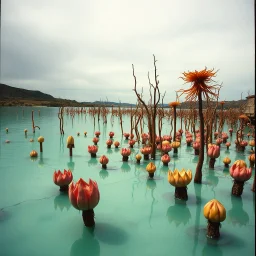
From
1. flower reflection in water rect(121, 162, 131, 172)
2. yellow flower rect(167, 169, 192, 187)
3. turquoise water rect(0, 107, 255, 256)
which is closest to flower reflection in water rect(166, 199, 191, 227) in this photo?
turquoise water rect(0, 107, 255, 256)

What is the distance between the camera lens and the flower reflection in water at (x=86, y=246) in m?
2.52

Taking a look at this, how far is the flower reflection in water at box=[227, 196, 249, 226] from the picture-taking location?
316 cm

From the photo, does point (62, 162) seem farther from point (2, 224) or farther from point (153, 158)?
point (2, 224)

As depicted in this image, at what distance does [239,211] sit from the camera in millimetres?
3484

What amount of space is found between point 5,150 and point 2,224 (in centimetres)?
563

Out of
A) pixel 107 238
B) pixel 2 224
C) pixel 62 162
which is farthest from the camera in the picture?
pixel 62 162

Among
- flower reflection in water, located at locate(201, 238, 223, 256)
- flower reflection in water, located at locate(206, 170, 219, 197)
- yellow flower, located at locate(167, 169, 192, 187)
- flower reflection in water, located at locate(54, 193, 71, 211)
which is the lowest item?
flower reflection in water, located at locate(201, 238, 223, 256)

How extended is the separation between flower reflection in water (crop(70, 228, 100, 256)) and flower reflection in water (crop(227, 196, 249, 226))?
1.85 m

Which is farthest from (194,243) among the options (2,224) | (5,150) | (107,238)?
(5,150)

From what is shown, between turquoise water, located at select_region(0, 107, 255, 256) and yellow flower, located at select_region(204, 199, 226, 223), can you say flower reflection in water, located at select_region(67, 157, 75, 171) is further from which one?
yellow flower, located at select_region(204, 199, 226, 223)

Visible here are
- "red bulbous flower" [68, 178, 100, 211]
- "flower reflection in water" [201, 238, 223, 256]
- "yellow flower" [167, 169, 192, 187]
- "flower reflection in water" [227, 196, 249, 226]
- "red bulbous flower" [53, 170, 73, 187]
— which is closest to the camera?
"flower reflection in water" [201, 238, 223, 256]

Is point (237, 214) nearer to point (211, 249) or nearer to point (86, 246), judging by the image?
point (211, 249)

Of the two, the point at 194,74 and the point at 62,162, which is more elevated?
the point at 194,74

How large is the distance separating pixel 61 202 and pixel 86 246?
1.32 meters
